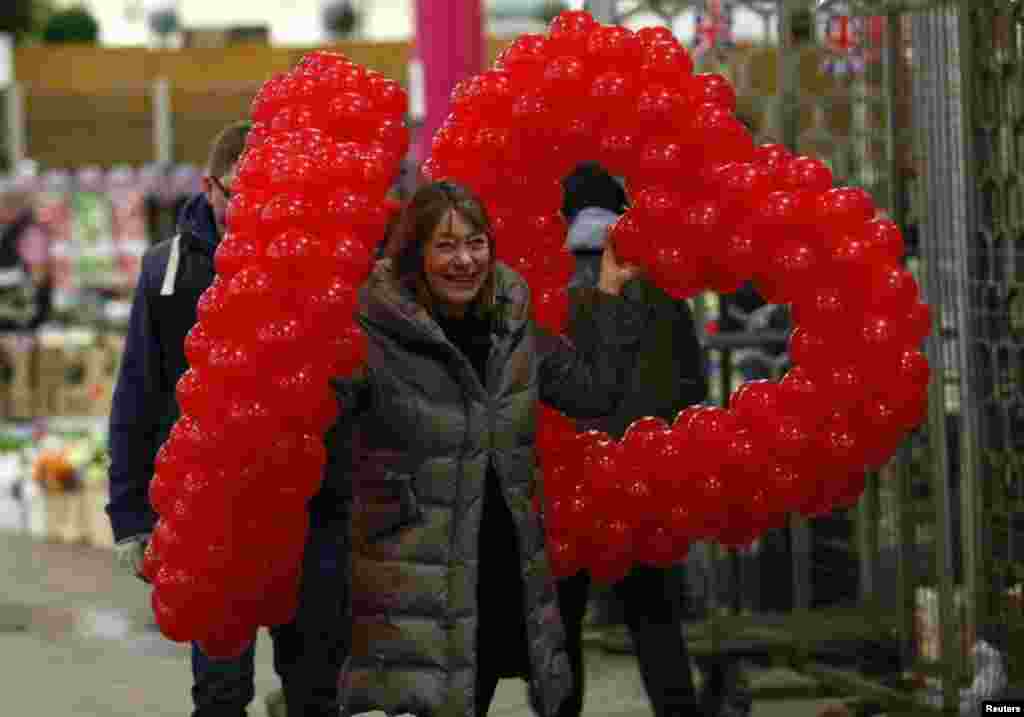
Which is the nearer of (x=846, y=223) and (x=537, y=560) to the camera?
(x=537, y=560)

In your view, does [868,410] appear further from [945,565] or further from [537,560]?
[945,565]

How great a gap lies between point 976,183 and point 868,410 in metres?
1.75

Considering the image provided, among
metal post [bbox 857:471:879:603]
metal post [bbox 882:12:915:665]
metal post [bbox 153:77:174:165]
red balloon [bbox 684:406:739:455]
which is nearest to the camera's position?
red balloon [bbox 684:406:739:455]

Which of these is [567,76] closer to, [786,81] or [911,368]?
[911,368]

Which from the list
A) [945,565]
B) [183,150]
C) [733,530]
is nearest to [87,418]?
[183,150]

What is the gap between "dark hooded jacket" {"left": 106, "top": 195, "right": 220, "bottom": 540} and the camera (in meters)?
5.50

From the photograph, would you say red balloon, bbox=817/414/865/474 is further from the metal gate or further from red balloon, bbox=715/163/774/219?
the metal gate

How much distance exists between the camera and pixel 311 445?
4.76 metres

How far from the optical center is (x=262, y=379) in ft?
15.3

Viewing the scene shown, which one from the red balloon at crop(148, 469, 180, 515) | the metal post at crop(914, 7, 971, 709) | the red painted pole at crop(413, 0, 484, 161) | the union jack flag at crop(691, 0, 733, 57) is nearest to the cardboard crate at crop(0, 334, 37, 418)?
the red painted pole at crop(413, 0, 484, 161)

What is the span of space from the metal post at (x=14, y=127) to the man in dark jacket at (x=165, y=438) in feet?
46.2

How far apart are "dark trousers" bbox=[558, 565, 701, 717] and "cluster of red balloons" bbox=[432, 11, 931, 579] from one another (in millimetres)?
649

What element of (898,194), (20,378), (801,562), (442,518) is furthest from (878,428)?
(20,378)

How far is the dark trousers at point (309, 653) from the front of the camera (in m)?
5.28
